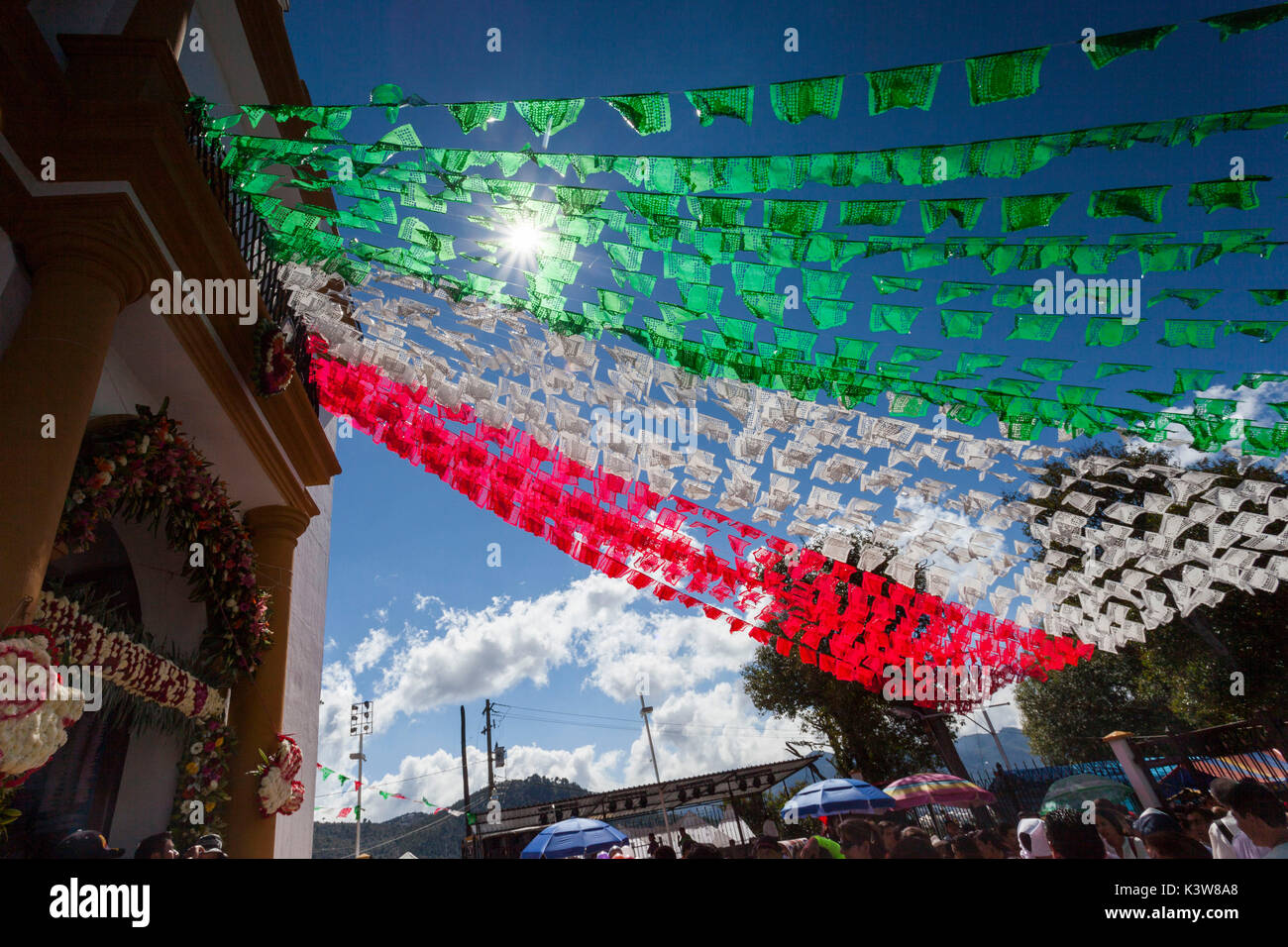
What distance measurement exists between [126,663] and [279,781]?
1.68 m

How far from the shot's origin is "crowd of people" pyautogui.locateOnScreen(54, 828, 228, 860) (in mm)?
→ 3410

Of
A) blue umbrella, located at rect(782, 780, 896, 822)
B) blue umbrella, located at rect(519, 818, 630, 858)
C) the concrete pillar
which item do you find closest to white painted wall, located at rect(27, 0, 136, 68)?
blue umbrella, located at rect(519, 818, 630, 858)

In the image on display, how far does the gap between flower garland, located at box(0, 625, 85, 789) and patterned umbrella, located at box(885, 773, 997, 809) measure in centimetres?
1108

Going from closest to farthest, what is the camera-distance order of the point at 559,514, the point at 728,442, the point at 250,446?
1. the point at 728,442
2. the point at 250,446
3. the point at 559,514

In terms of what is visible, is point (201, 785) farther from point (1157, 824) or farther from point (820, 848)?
point (1157, 824)

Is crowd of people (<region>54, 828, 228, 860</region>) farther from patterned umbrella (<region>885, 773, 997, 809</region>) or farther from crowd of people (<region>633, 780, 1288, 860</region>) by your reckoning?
patterned umbrella (<region>885, 773, 997, 809</region>)

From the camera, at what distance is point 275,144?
3.91 metres

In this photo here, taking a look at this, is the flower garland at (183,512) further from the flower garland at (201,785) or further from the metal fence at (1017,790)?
the metal fence at (1017,790)

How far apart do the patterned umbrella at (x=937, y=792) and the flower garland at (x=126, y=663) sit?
1007 cm

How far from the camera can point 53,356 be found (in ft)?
10.4

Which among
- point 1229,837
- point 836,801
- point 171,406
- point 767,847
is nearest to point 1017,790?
point 836,801
